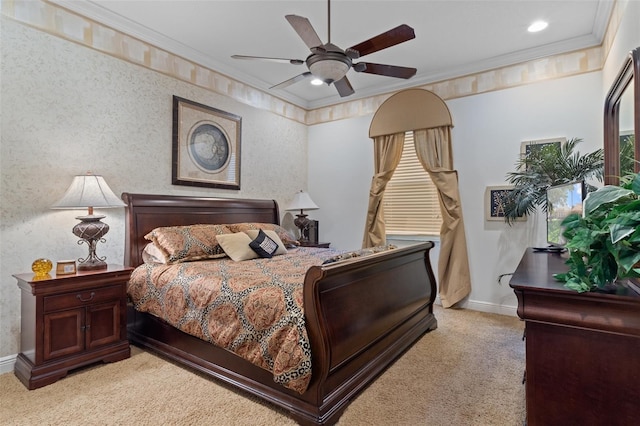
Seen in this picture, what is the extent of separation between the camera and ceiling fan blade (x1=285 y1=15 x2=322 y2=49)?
2119mm

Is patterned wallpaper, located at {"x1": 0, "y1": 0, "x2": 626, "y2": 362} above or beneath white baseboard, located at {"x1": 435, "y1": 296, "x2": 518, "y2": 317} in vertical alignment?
above

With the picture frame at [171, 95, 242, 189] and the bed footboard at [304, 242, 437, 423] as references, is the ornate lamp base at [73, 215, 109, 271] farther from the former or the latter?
the bed footboard at [304, 242, 437, 423]

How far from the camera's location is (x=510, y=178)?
3.81m

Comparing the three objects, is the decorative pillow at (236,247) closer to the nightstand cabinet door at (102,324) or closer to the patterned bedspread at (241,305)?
the patterned bedspread at (241,305)

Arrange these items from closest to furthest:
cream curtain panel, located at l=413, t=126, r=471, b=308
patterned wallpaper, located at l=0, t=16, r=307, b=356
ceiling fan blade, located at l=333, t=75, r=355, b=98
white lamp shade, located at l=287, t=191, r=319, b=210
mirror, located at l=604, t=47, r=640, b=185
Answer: mirror, located at l=604, t=47, r=640, b=185, patterned wallpaper, located at l=0, t=16, r=307, b=356, ceiling fan blade, located at l=333, t=75, r=355, b=98, cream curtain panel, located at l=413, t=126, r=471, b=308, white lamp shade, located at l=287, t=191, r=319, b=210

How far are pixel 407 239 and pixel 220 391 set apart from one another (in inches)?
125

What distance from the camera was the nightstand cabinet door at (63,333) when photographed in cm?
236

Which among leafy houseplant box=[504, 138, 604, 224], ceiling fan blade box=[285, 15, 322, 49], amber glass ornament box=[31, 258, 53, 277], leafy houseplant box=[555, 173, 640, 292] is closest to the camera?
leafy houseplant box=[555, 173, 640, 292]

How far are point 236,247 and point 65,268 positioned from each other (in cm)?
134

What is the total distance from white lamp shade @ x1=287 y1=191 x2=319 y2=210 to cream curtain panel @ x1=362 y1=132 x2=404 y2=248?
0.81 m

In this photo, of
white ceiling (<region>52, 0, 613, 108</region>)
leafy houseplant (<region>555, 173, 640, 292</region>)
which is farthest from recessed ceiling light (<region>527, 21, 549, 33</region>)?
leafy houseplant (<region>555, 173, 640, 292</region>)

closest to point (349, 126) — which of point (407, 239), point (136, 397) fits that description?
point (407, 239)

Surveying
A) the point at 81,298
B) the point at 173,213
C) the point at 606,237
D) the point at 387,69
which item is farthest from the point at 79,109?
the point at 606,237

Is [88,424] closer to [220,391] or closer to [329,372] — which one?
[220,391]
